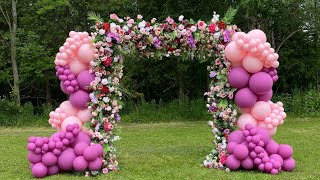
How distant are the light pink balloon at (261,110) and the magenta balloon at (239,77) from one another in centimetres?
45

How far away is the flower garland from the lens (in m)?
8.38

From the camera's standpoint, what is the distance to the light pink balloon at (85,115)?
27.9 feet

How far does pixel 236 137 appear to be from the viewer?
331 inches

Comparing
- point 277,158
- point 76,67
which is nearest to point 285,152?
point 277,158

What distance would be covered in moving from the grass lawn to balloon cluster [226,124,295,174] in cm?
16

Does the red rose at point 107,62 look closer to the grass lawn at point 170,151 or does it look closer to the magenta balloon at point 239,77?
the grass lawn at point 170,151

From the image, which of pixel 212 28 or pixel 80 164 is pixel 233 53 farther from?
pixel 80 164

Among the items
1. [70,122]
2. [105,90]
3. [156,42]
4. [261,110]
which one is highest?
[156,42]

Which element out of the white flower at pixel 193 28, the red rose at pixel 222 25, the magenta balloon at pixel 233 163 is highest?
the red rose at pixel 222 25

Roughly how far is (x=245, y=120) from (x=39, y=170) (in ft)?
12.8

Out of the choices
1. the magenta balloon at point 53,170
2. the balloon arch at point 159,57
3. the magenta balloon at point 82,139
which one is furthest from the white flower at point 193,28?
the magenta balloon at point 53,170

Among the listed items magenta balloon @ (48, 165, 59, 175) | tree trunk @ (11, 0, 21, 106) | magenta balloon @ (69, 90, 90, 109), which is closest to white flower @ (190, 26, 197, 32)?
magenta balloon @ (69, 90, 90, 109)

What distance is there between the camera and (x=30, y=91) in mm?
25734

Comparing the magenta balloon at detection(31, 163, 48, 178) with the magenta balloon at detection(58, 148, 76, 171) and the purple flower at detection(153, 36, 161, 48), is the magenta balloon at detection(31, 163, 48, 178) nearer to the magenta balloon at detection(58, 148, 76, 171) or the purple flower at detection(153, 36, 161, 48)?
the magenta balloon at detection(58, 148, 76, 171)
